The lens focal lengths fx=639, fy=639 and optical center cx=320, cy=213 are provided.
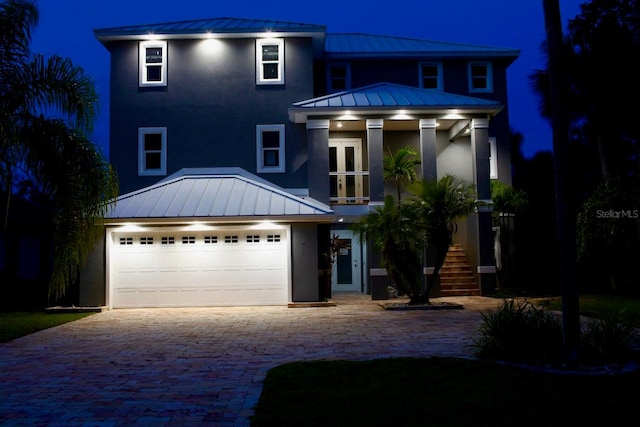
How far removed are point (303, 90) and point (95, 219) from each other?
34.8ft

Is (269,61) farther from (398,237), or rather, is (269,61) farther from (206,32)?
(398,237)

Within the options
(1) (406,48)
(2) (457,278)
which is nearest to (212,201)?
(2) (457,278)

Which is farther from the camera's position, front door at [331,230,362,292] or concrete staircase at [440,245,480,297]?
front door at [331,230,362,292]

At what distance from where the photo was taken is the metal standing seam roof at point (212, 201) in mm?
17328

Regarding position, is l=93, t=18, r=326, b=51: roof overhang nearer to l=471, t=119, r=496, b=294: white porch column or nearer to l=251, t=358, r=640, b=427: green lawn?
l=471, t=119, r=496, b=294: white porch column

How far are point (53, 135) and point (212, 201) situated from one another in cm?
634

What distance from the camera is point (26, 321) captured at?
15.3m

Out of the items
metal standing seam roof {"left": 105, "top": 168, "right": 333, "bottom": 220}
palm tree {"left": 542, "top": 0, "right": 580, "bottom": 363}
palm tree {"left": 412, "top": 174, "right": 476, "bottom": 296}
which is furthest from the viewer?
metal standing seam roof {"left": 105, "top": 168, "right": 333, "bottom": 220}

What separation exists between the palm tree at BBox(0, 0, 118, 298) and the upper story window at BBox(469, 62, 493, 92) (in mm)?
15109

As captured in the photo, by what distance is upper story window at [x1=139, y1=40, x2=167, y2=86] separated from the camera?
2225 centimetres

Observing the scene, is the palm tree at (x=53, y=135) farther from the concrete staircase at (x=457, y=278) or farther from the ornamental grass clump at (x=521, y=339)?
the concrete staircase at (x=457, y=278)

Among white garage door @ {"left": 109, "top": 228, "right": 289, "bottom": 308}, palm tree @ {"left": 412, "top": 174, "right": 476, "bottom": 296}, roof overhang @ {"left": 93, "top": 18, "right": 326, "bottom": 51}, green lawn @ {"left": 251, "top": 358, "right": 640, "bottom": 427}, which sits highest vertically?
roof overhang @ {"left": 93, "top": 18, "right": 326, "bottom": 51}

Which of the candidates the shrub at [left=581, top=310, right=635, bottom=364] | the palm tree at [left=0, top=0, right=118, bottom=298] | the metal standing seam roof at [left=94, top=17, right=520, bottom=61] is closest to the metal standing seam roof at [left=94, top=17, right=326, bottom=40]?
the metal standing seam roof at [left=94, top=17, right=520, bottom=61]

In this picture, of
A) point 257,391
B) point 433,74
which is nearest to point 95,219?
point 257,391
